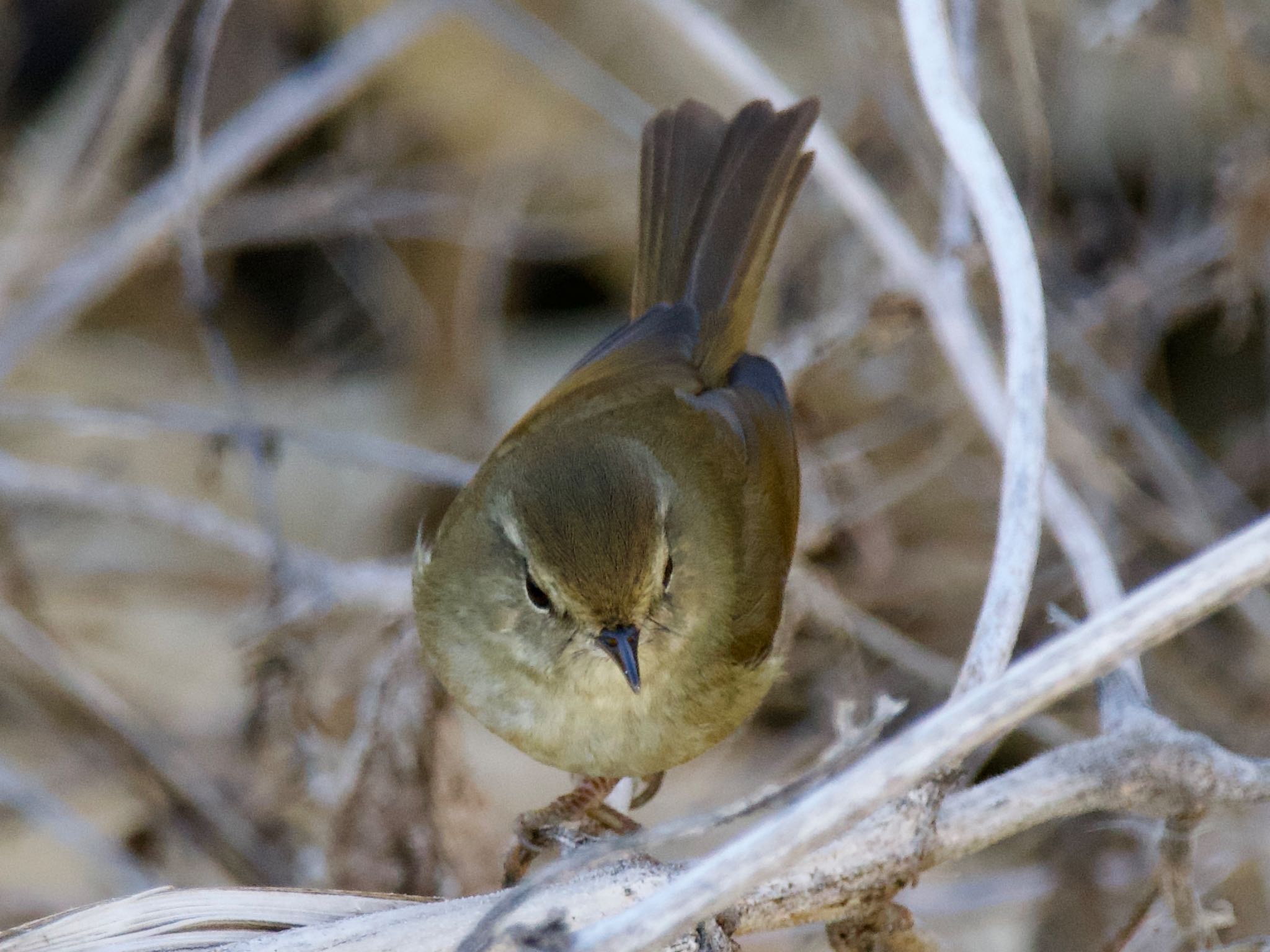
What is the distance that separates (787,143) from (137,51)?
7.78ft

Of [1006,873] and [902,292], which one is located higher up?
[902,292]

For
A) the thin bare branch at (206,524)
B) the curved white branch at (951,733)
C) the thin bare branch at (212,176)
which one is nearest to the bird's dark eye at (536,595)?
the thin bare branch at (206,524)

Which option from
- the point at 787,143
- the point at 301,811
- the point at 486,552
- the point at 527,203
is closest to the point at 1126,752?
the point at 486,552

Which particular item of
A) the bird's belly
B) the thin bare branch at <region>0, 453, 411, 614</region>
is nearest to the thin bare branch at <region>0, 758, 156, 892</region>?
the thin bare branch at <region>0, 453, 411, 614</region>

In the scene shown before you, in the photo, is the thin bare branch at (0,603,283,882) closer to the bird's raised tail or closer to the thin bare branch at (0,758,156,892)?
the thin bare branch at (0,758,156,892)

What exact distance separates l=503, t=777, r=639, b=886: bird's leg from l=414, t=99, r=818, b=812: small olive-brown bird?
13 centimetres

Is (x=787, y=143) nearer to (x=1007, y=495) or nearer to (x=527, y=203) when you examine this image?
(x=1007, y=495)

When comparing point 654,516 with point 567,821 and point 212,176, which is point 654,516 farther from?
point 212,176

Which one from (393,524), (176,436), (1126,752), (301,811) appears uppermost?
(176,436)

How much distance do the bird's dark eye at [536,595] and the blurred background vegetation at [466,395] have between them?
0.64 meters

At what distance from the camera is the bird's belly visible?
113 inches

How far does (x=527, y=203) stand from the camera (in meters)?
5.84

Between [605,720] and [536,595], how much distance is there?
0.30 metres

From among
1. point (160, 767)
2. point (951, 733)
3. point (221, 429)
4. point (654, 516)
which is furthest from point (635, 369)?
point (951, 733)
